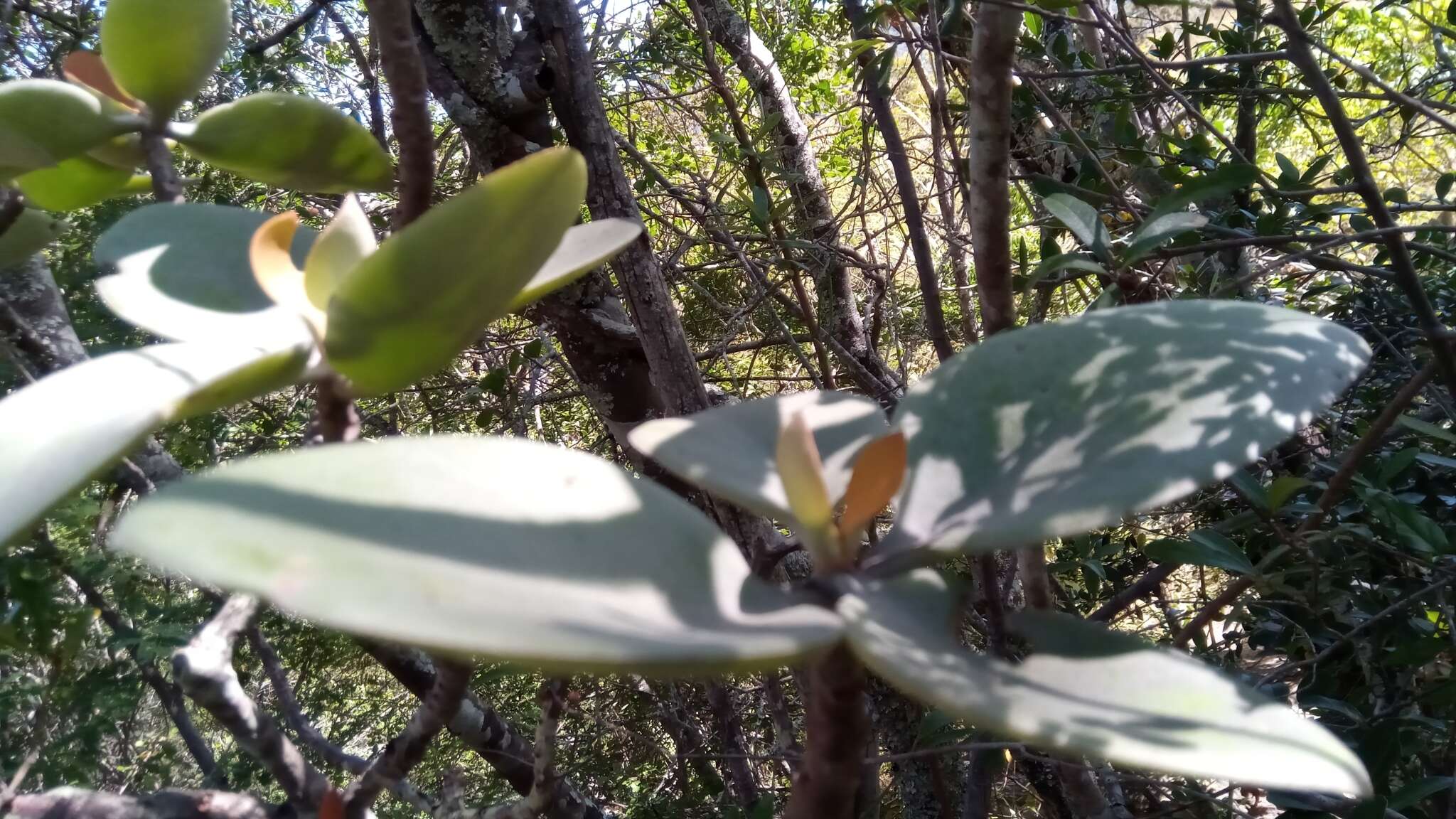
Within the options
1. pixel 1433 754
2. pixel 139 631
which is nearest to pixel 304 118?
pixel 139 631

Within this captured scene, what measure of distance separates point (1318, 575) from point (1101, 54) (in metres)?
0.91

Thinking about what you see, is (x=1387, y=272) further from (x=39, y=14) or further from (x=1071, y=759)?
(x=39, y=14)

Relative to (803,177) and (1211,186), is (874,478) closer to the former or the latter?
(1211,186)

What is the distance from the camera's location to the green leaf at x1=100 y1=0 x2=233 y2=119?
344 millimetres

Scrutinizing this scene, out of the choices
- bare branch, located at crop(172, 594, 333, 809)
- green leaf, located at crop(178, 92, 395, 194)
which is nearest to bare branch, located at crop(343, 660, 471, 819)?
bare branch, located at crop(172, 594, 333, 809)

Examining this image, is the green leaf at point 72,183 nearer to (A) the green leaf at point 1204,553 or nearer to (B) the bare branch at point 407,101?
(B) the bare branch at point 407,101

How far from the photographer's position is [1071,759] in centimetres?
55

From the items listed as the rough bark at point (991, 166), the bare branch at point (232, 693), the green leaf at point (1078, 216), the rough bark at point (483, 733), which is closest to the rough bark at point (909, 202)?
the green leaf at point (1078, 216)

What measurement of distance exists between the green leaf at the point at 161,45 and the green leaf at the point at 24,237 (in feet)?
0.30

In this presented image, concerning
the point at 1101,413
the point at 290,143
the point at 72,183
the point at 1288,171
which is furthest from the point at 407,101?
the point at 1288,171

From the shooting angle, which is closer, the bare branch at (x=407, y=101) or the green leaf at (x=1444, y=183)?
the bare branch at (x=407, y=101)

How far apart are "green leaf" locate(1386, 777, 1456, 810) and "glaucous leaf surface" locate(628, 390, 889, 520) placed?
51 centimetres

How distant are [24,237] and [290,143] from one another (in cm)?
15

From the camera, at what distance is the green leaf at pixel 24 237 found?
39cm
